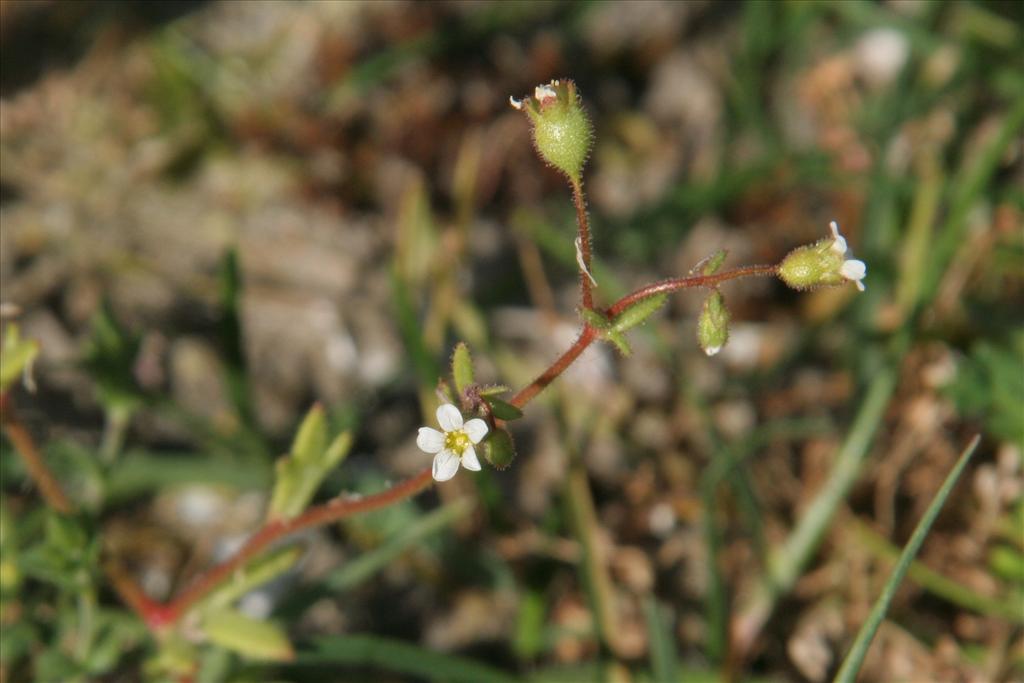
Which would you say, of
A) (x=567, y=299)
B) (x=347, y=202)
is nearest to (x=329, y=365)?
(x=347, y=202)

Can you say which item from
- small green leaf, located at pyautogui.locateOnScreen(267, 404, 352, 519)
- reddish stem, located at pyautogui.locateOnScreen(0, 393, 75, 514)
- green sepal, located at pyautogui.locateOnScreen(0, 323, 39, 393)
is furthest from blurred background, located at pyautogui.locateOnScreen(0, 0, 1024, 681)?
green sepal, located at pyautogui.locateOnScreen(0, 323, 39, 393)

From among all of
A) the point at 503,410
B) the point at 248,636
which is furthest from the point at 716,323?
→ the point at 248,636

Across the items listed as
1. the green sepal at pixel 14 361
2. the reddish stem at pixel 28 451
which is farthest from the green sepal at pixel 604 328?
the reddish stem at pixel 28 451

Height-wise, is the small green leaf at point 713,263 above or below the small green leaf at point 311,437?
below

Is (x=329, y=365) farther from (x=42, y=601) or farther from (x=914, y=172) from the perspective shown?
(x=914, y=172)

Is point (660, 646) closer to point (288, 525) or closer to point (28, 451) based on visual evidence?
point (288, 525)

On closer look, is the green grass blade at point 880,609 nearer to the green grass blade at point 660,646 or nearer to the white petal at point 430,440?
the green grass blade at point 660,646

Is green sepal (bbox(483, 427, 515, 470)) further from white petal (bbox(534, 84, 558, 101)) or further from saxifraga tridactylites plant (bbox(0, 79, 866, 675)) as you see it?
white petal (bbox(534, 84, 558, 101))
